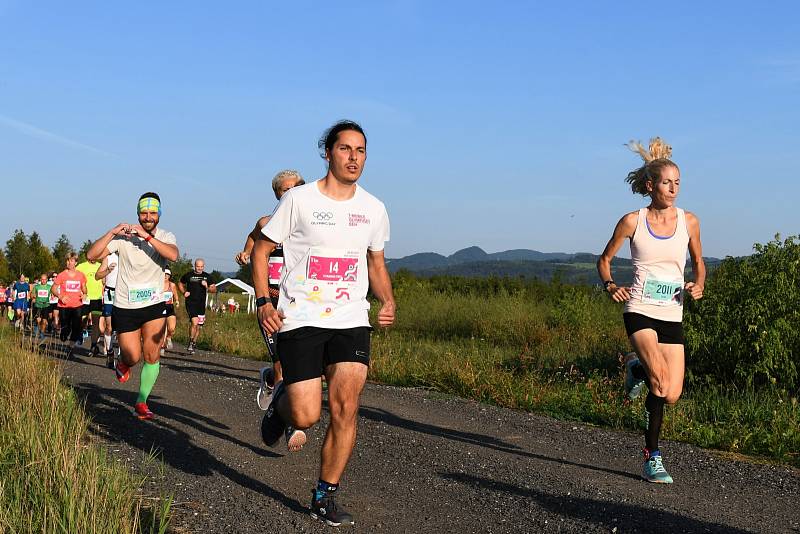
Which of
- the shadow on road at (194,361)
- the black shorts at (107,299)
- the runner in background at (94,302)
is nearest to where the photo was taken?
the shadow on road at (194,361)

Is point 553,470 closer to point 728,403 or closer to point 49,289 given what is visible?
point 728,403

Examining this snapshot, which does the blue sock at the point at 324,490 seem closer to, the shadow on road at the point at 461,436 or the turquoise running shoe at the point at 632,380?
the shadow on road at the point at 461,436

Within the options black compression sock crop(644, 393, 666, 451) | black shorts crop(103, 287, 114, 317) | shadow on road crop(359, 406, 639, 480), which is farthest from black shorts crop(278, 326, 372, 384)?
black shorts crop(103, 287, 114, 317)

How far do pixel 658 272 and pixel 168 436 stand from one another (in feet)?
14.4

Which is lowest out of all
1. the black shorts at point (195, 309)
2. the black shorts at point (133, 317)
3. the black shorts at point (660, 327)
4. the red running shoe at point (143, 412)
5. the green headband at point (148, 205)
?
the red running shoe at point (143, 412)

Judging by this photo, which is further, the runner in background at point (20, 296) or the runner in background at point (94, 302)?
the runner in background at point (20, 296)

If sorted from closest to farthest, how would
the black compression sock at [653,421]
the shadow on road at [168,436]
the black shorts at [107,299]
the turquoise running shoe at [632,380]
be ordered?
1. the shadow on road at [168,436]
2. the black compression sock at [653,421]
3. the turquoise running shoe at [632,380]
4. the black shorts at [107,299]

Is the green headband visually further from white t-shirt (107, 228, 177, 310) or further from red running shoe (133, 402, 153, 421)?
red running shoe (133, 402, 153, 421)

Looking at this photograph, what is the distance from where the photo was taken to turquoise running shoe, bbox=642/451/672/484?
269 inches

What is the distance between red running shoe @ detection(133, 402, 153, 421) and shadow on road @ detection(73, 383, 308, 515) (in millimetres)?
78

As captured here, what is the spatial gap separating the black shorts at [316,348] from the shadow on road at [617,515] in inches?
61.0

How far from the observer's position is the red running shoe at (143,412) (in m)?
9.02

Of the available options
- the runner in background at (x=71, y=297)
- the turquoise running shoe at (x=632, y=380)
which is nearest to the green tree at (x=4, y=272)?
the runner in background at (x=71, y=297)

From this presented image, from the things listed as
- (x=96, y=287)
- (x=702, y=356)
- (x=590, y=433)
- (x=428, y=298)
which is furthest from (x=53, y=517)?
(x=428, y=298)
